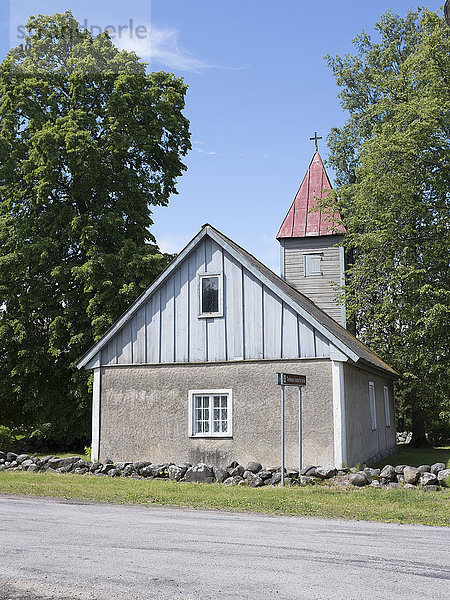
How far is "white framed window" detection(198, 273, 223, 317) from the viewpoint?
60.0ft

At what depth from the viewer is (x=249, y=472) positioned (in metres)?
16.0

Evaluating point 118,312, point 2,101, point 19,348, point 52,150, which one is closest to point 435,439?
point 118,312

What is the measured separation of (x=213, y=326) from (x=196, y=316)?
0.58m

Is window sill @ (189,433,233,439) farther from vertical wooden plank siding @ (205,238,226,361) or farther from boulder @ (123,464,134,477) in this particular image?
vertical wooden plank siding @ (205,238,226,361)

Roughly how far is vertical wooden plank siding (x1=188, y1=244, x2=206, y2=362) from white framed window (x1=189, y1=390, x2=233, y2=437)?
1.05m

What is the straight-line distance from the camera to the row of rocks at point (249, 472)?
14.5 metres

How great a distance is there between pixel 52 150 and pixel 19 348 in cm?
806

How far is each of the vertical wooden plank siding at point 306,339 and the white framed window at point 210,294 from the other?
240 centimetres

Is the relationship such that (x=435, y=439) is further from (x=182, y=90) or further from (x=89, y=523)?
(x=89, y=523)

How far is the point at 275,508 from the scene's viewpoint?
11.7 metres

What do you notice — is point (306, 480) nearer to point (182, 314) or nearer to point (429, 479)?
point (429, 479)

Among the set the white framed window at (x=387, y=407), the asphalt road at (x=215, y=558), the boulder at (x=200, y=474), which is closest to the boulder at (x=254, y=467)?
the boulder at (x=200, y=474)

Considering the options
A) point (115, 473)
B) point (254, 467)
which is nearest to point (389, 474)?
point (254, 467)

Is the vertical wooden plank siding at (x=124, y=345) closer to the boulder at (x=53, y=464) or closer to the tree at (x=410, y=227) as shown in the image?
the boulder at (x=53, y=464)
